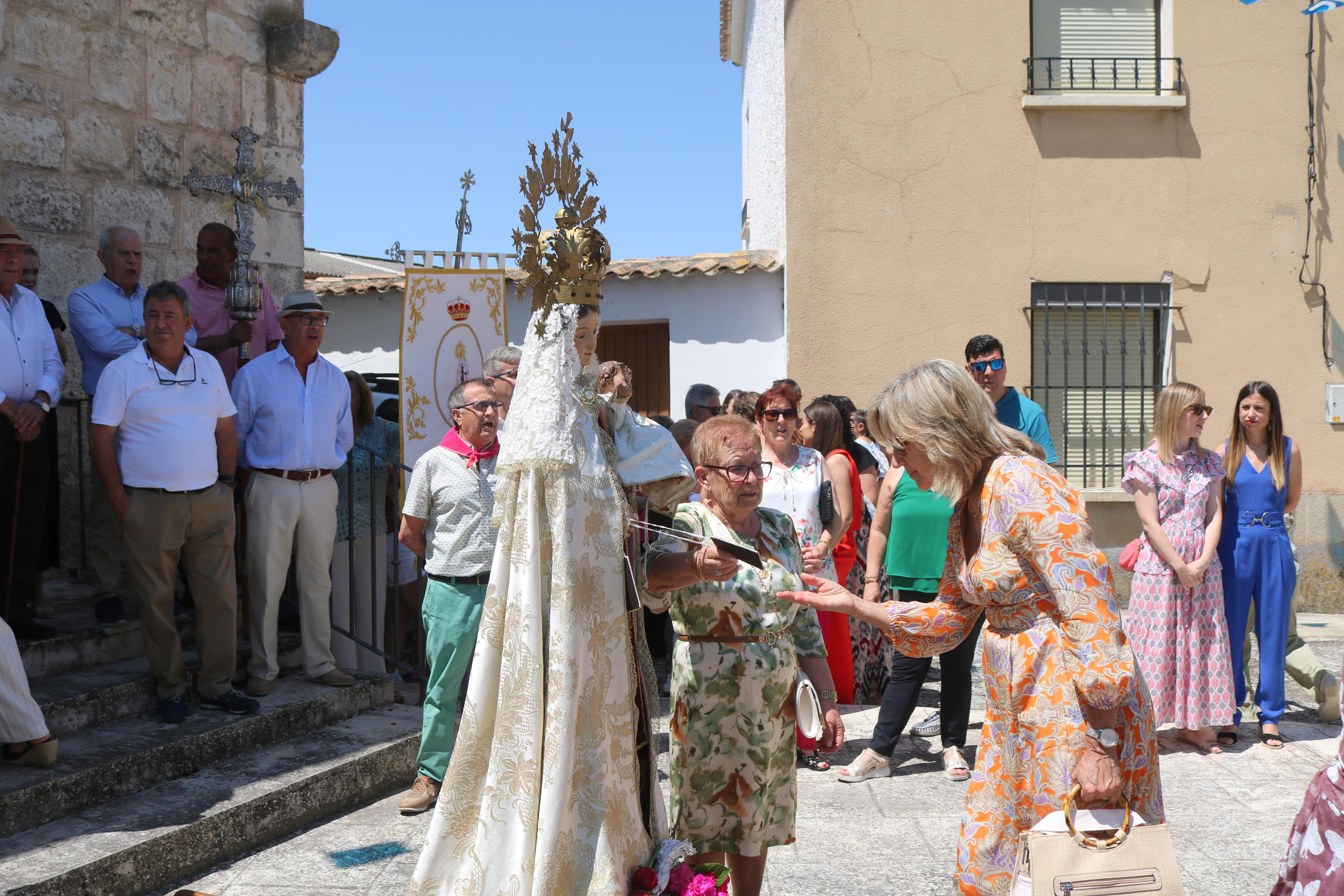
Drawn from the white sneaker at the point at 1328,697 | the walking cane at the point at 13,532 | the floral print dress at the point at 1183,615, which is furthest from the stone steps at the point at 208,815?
the white sneaker at the point at 1328,697

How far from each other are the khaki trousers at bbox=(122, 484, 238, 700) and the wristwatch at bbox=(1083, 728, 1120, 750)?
3849mm

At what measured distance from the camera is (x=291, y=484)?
5.53m

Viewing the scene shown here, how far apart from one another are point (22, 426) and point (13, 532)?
18.8 inches

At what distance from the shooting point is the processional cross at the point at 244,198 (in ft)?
19.7

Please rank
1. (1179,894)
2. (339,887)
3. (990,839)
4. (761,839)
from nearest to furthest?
1. (1179,894)
2. (990,839)
3. (761,839)
4. (339,887)

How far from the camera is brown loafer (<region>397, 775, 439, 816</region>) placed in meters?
4.80

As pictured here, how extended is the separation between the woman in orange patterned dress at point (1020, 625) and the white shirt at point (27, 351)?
4099mm

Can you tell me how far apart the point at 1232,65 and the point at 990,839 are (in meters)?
9.53

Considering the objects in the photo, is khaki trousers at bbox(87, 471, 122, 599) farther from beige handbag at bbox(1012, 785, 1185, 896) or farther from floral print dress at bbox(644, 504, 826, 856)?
beige handbag at bbox(1012, 785, 1185, 896)

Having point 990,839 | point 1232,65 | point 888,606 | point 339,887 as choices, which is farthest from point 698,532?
point 1232,65

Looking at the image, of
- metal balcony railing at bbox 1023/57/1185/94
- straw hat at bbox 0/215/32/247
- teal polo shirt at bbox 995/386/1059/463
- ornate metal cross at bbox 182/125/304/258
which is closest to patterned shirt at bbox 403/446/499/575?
ornate metal cross at bbox 182/125/304/258

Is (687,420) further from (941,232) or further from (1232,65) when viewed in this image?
(1232,65)

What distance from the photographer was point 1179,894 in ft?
7.67

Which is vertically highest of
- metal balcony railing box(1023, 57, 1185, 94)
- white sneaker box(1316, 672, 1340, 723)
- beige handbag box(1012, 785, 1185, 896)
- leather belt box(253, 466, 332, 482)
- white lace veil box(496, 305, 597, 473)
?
metal balcony railing box(1023, 57, 1185, 94)
